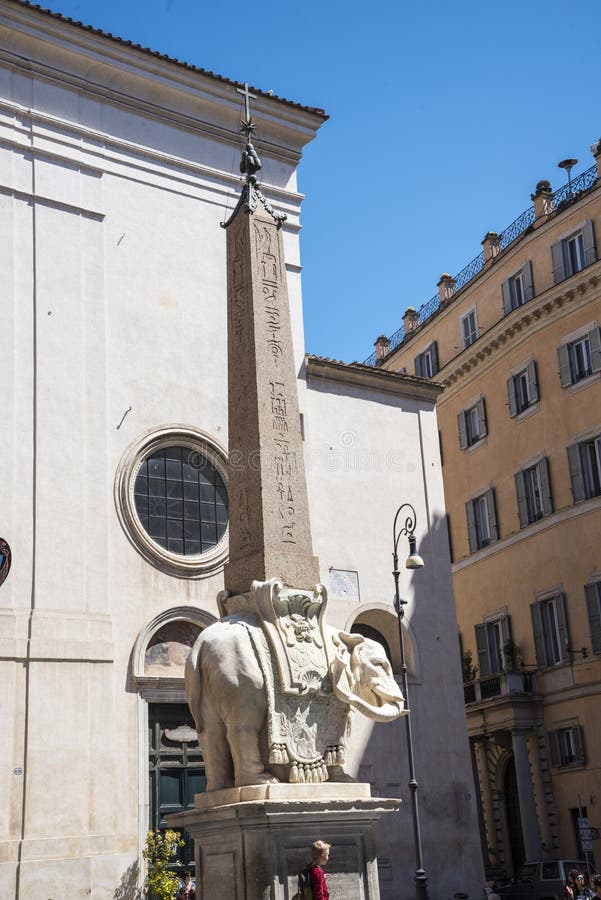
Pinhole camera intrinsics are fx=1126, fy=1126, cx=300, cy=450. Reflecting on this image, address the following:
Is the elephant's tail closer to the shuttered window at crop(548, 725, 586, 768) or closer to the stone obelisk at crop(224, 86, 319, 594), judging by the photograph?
the stone obelisk at crop(224, 86, 319, 594)

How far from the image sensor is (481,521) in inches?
1163

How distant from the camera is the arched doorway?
87.1ft

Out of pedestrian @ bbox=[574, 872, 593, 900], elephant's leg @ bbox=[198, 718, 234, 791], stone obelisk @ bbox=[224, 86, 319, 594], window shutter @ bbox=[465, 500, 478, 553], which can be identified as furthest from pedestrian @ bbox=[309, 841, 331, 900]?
window shutter @ bbox=[465, 500, 478, 553]

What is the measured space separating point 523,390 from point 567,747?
28.6ft

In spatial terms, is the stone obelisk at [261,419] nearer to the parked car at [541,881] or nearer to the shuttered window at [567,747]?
the parked car at [541,881]

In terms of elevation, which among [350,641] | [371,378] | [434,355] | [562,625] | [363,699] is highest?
[434,355]

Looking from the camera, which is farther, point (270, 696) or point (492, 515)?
point (492, 515)

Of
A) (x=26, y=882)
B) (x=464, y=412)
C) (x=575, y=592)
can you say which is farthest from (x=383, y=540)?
(x=464, y=412)

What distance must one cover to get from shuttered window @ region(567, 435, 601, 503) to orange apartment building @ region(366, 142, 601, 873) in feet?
0.13

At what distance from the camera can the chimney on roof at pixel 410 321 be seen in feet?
113

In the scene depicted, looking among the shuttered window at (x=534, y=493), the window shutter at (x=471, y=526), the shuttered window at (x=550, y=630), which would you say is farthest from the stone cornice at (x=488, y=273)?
the shuttered window at (x=550, y=630)

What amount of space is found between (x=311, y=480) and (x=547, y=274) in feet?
34.4

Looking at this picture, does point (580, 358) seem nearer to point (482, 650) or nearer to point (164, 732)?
point (482, 650)

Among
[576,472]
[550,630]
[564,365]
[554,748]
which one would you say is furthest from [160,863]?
[564,365]
